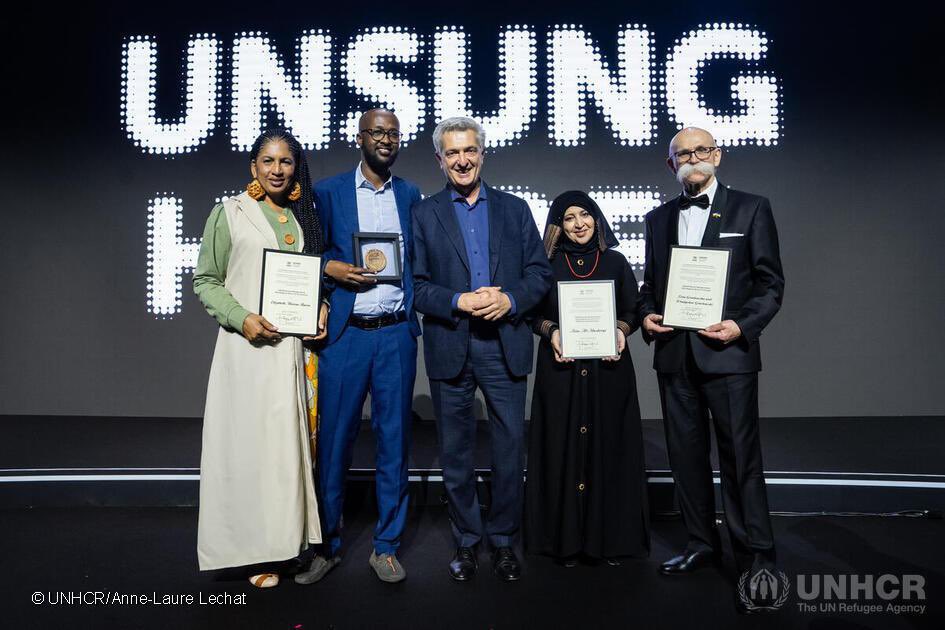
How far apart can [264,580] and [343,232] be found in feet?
4.60

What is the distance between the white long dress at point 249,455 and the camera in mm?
2252

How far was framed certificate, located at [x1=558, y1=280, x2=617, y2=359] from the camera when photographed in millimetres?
2395

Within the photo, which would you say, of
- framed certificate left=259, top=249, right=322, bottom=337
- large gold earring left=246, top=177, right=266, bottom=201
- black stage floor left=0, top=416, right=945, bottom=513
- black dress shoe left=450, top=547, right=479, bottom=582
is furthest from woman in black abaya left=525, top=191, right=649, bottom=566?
large gold earring left=246, top=177, right=266, bottom=201

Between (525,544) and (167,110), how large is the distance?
14.8ft

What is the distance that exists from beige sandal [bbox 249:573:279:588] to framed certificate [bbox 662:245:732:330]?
182 cm

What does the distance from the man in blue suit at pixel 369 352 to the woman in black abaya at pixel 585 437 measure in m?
0.57

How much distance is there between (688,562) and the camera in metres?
2.41

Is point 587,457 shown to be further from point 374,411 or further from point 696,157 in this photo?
point 696,157

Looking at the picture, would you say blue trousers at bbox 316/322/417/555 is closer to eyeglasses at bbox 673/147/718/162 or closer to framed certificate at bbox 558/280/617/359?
framed certificate at bbox 558/280/617/359

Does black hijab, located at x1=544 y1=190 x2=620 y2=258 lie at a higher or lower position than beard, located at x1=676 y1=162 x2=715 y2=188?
lower

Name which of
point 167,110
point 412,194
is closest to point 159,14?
point 167,110

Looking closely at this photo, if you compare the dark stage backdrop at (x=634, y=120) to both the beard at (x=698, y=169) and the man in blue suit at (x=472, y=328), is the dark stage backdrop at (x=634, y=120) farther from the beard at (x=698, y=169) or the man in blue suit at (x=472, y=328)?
the man in blue suit at (x=472, y=328)

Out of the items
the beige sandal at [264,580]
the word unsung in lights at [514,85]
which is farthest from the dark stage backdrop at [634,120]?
the beige sandal at [264,580]

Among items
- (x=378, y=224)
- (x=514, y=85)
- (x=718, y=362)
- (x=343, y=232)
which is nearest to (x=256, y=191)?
(x=343, y=232)
